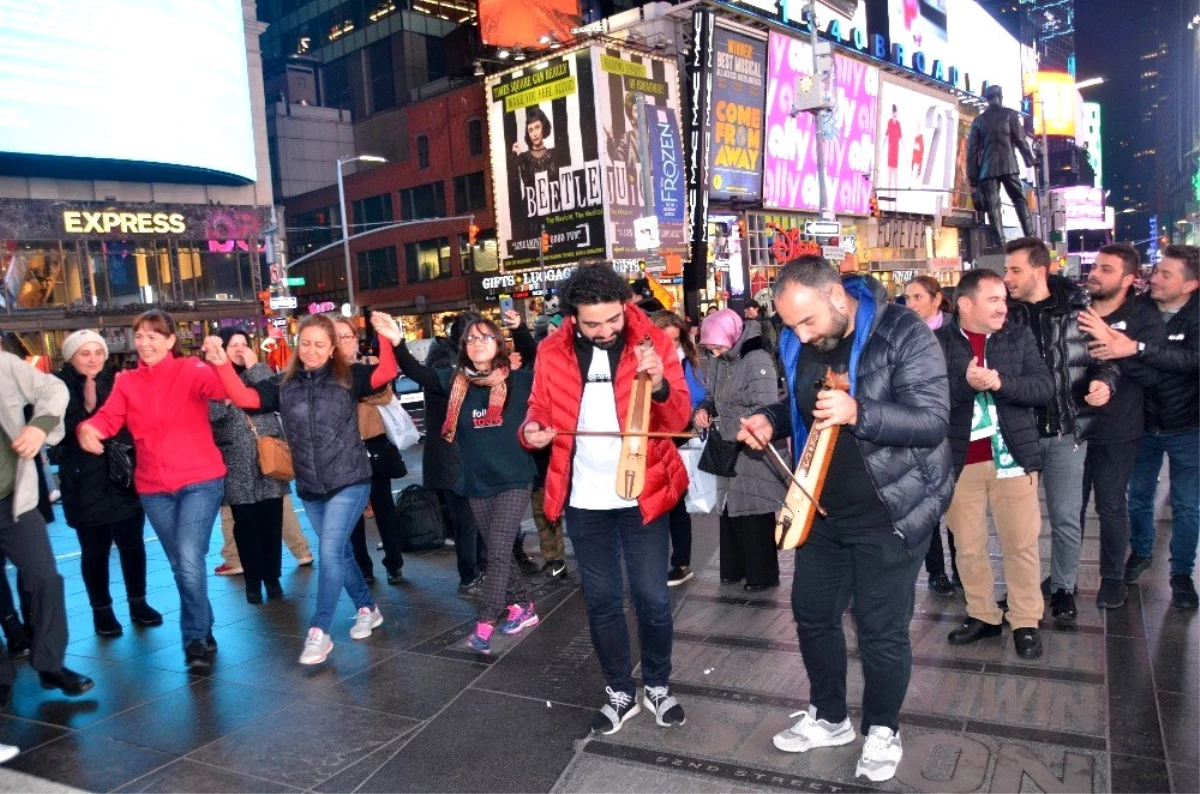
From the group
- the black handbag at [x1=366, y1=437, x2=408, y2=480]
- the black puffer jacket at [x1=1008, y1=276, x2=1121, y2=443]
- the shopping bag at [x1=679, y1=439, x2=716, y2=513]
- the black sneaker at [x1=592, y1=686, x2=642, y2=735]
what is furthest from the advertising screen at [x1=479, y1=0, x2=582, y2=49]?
the black sneaker at [x1=592, y1=686, x2=642, y2=735]

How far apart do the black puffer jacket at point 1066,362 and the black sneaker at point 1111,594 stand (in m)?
0.95

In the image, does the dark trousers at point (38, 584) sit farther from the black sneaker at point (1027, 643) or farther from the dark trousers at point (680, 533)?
the black sneaker at point (1027, 643)

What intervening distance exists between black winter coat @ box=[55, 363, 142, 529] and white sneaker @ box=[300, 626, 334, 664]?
1.76m

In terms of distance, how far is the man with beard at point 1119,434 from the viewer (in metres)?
5.46

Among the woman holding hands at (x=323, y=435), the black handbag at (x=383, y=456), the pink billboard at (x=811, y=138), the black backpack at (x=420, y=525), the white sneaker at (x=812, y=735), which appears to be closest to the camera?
the white sneaker at (x=812, y=735)

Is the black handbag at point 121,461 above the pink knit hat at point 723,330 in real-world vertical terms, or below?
below

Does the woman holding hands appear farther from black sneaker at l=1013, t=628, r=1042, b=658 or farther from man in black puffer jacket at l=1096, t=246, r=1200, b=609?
man in black puffer jacket at l=1096, t=246, r=1200, b=609

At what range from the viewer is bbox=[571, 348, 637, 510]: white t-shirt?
4.20m

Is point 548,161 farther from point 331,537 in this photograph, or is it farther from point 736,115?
point 331,537

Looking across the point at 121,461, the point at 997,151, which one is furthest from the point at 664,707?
the point at 997,151

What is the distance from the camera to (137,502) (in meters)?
6.40

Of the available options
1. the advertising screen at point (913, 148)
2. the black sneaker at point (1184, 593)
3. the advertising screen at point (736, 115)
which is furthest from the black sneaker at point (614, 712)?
the advertising screen at point (913, 148)

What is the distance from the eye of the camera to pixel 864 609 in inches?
143

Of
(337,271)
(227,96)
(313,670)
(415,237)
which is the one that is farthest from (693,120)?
(313,670)
